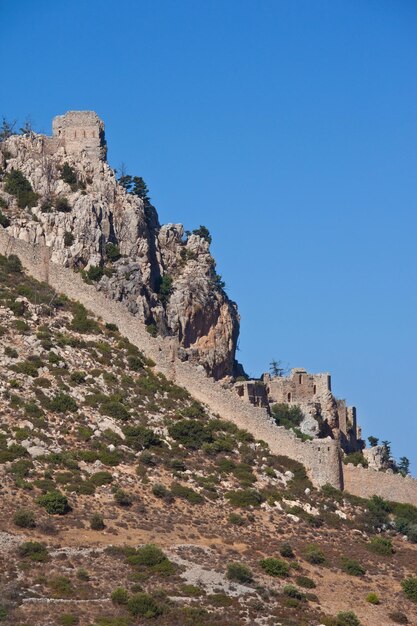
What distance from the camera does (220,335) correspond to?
90125mm

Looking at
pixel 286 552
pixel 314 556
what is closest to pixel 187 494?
pixel 286 552

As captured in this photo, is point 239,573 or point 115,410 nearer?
point 239,573

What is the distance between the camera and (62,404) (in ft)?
234

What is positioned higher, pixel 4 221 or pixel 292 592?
pixel 4 221

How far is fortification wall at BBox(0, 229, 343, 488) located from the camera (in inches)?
2886

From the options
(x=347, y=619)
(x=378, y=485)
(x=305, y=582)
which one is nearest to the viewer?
(x=347, y=619)

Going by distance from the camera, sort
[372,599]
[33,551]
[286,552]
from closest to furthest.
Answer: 1. [33,551]
2. [372,599]
3. [286,552]

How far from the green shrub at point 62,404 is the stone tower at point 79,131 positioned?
1027 inches

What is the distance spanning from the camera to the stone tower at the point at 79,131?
95188 mm

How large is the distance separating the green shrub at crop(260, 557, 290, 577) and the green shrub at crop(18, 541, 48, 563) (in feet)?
28.4

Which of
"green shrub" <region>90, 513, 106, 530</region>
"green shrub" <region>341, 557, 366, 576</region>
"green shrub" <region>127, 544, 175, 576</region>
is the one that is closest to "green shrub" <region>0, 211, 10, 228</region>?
"green shrub" <region>90, 513, 106, 530</region>

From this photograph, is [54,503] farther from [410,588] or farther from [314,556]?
[410,588]

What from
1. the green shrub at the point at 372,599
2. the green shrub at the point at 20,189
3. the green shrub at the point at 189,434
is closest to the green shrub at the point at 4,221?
the green shrub at the point at 20,189

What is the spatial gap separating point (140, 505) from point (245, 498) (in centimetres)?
511
